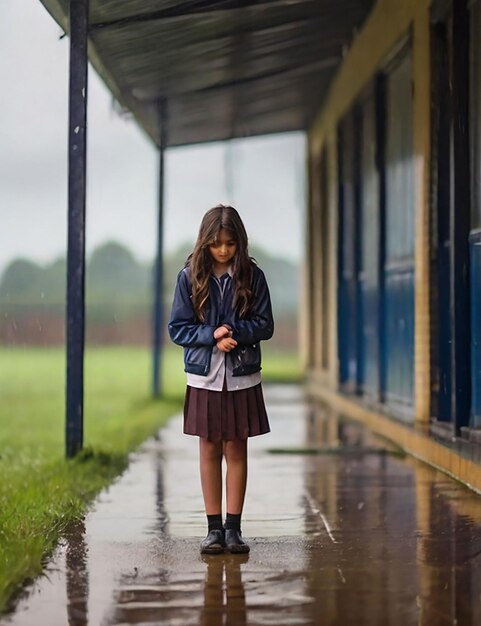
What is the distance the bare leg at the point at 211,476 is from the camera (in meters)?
6.42

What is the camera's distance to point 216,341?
6223mm

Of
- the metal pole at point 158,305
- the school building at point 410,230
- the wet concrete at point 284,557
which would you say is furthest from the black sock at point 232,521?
the metal pole at point 158,305

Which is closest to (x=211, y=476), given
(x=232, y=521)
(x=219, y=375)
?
(x=232, y=521)

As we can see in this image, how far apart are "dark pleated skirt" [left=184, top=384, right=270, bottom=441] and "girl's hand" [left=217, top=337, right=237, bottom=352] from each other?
0.23 meters

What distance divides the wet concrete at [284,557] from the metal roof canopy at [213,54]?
3.05m

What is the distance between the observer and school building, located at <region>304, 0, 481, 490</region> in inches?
349

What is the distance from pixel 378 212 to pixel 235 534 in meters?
6.60

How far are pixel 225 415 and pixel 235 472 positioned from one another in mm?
284

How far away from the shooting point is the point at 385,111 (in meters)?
12.6

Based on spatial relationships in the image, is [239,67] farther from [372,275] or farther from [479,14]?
[479,14]

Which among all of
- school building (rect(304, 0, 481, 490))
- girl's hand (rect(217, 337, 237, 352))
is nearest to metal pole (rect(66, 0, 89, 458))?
school building (rect(304, 0, 481, 490))

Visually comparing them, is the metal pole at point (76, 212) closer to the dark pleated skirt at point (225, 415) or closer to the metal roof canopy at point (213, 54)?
the metal roof canopy at point (213, 54)

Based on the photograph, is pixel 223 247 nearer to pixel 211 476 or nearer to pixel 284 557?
pixel 211 476

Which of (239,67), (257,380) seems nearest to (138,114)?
(239,67)
